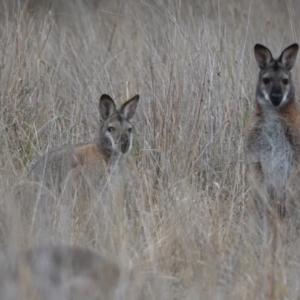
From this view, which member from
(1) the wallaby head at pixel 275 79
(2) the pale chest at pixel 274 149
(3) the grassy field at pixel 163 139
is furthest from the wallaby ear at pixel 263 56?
(3) the grassy field at pixel 163 139

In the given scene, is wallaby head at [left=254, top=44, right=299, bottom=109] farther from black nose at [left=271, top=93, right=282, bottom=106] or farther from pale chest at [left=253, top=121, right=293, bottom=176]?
pale chest at [left=253, top=121, right=293, bottom=176]

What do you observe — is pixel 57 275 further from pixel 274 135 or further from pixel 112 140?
pixel 112 140

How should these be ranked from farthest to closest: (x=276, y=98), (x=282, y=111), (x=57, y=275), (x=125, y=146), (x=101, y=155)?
(x=101, y=155), (x=125, y=146), (x=282, y=111), (x=276, y=98), (x=57, y=275)

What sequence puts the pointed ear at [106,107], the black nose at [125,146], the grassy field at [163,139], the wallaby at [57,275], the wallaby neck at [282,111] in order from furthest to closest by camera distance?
the pointed ear at [106,107]
the black nose at [125,146]
the wallaby neck at [282,111]
the grassy field at [163,139]
the wallaby at [57,275]

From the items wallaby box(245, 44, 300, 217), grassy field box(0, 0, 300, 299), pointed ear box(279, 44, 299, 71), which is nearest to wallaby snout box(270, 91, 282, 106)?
wallaby box(245, 44, 300, 217)

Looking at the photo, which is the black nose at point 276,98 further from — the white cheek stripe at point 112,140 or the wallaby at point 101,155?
the white cheek stripe at point 112,140

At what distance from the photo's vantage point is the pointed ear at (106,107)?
7305 mm

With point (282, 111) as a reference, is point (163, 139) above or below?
below

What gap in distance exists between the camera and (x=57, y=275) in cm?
417

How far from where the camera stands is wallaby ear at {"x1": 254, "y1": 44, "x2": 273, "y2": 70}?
660 cm

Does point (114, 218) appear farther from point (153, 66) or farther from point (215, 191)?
point (153, 66)

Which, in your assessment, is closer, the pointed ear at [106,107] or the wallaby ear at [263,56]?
the wallaby ear at [263,56]

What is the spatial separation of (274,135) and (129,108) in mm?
1380

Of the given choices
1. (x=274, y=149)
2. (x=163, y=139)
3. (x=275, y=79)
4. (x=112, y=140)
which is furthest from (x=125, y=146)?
(x=275, y=79)
